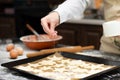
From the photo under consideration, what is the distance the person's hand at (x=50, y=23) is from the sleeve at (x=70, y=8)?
0.03 m

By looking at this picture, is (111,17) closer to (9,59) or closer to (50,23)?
(50,23)

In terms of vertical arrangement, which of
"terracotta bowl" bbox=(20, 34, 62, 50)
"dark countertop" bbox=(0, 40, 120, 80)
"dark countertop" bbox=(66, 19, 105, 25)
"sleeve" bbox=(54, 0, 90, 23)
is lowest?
"dark countertop" bbox=(0, 40, 120, 80)

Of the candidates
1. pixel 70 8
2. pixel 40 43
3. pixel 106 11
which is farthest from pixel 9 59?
pixel 106 11

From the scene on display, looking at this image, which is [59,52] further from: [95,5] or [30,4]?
[30,4]

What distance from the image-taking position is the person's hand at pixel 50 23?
125 cm

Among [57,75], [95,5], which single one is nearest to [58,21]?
[57,75]

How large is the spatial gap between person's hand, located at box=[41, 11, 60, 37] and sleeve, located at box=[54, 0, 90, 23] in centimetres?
3

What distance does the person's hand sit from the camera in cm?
125

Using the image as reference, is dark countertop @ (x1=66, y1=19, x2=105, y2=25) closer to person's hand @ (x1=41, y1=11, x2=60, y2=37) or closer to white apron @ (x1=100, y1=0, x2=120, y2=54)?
white apron @ (x1=100, y1=0, x2=120, y2=54)

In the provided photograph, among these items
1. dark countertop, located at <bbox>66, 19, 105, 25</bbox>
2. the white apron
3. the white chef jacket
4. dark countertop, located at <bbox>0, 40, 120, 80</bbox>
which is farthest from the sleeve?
dark countertop, located at <bbox>66, 19, 105, 25</bbox>

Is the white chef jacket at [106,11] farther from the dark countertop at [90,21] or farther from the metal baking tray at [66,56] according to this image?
the dark countertop at [90,21]

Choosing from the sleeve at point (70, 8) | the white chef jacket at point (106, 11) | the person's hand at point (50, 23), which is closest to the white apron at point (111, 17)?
the white chef jacket at point (106, 11)

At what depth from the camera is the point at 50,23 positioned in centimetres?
128

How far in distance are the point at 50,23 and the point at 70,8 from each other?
0.53 feet
